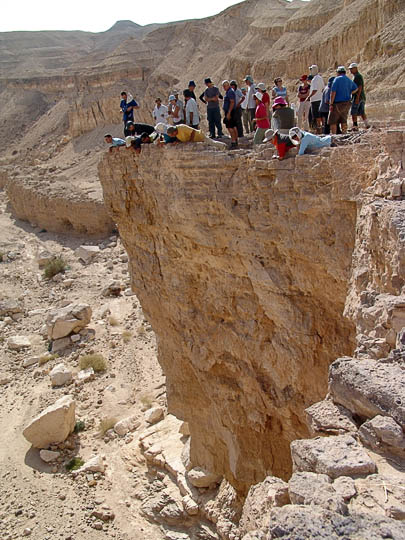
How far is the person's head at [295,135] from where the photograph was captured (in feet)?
15.1

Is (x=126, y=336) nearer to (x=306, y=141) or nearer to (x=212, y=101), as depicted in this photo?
(x=212, y=101)

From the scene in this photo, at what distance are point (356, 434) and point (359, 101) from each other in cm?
549

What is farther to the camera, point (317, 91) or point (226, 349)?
point (317, 91)

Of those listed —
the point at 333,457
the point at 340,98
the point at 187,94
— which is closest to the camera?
the point at 333,457

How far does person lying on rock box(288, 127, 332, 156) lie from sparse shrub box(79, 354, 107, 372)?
9139 millimetres

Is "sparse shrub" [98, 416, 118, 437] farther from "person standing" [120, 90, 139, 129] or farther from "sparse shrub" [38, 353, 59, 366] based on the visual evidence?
"person standing" [120, 90, 139, 129]

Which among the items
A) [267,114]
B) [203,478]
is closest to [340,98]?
[267,114]

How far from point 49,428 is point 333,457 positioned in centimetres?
861

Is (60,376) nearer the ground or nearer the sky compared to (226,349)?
nearer the ground

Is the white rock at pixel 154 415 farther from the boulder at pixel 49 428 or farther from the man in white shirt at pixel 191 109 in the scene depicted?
the man in white shirt at pixel 191 109

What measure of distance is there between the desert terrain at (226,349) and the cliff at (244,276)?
26 millimetres

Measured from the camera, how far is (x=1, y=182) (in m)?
29.9

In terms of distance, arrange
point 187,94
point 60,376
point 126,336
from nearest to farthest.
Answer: point 187,94, point 60,376, point 126,336

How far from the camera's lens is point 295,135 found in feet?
15.3
